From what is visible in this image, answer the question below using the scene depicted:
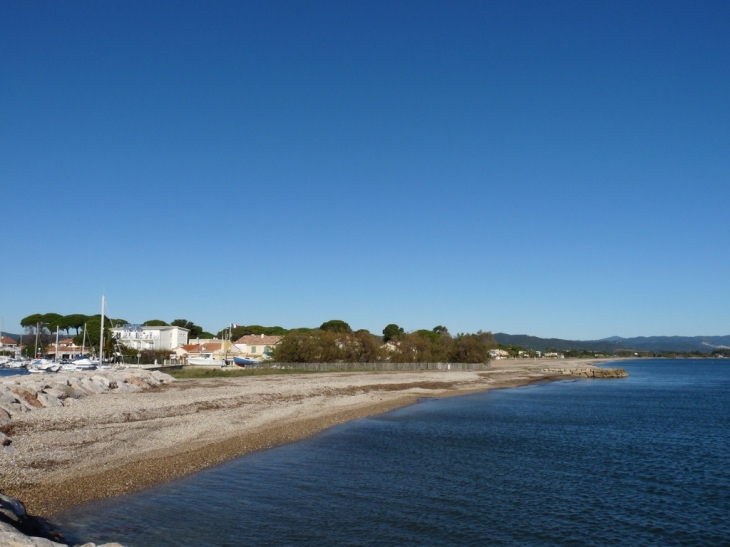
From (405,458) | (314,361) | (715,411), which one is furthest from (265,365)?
(405,458)

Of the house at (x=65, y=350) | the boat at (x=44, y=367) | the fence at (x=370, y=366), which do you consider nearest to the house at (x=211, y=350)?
the boat at (x=44, y=367)

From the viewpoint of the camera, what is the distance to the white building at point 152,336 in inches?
4476

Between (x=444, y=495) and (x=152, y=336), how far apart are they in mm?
119634

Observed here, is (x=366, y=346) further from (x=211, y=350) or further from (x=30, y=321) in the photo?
(x=30, y=321)

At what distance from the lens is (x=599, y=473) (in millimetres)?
Result: 21781

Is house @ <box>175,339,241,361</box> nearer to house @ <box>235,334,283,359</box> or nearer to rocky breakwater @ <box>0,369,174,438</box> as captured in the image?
house @ <box>235,334,283,359</box>

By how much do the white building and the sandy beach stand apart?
71.8 m

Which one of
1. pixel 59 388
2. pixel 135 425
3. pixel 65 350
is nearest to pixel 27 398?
pixel 59 388

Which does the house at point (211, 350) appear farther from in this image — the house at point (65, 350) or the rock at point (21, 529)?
the rock at point (21, 529)

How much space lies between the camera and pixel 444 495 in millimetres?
18016

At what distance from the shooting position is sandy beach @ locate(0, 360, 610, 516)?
54.1 feet

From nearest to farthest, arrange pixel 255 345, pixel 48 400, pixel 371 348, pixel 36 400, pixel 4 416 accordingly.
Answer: pixel 4 416 < pixel 36 400 < pixel 48 400 < pixel 371 348 < pixel 255 345

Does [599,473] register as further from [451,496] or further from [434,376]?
[434,376]

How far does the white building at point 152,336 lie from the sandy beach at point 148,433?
71845 mm
